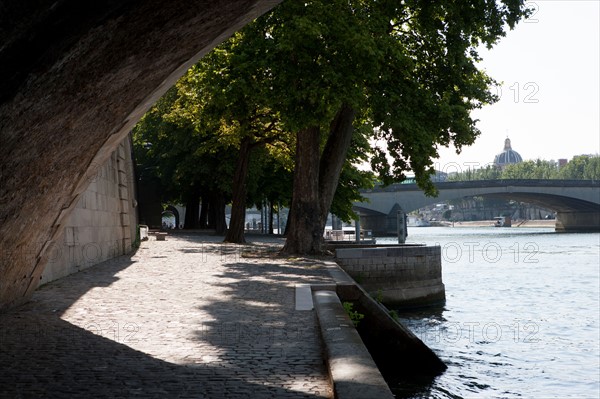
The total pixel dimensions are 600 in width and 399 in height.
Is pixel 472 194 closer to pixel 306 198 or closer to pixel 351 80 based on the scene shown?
pixel 306 198

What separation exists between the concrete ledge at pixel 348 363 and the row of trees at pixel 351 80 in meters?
11.2

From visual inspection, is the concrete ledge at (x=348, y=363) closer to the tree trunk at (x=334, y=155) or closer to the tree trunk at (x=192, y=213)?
the tree trunk at (x=334, y=155)

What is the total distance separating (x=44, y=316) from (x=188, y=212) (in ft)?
137

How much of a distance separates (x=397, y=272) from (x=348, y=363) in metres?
14.7

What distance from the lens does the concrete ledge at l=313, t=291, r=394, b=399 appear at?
4.74m

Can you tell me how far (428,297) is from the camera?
21484mm

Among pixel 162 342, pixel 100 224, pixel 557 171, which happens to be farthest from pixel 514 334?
pixel 557 171

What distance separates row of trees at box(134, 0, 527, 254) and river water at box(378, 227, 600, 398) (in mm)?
4517

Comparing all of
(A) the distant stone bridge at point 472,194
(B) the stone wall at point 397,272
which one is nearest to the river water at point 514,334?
(B) the stone wall at point 397,272

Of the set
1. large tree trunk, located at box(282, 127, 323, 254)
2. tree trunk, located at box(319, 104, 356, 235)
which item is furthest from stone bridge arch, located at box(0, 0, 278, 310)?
tree trunk, located at box(319, 104, 356, 235)

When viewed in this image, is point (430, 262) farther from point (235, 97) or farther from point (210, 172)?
point (210, 172)

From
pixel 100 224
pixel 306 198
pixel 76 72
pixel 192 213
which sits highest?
pixel 76 72

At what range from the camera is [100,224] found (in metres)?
18.4

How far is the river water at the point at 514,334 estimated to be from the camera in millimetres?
12117
